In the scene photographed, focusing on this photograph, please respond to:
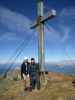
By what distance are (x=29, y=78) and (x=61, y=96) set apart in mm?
3666

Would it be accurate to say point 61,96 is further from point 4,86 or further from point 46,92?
point 4,86

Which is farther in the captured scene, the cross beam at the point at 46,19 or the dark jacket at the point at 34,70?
the dark jacket at the point at 34,70

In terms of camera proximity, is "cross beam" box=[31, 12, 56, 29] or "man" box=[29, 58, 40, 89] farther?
"man" box=[29, 58, 40, 89]

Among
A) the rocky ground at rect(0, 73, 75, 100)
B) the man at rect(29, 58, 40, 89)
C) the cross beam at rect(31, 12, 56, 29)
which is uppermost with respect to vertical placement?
the cross beam at rect(31, 12, 56, 29)

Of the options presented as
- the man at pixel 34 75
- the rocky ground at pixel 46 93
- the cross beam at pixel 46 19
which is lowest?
the rocky ground at pixel 46 93

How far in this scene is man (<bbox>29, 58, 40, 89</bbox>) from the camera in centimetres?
1464

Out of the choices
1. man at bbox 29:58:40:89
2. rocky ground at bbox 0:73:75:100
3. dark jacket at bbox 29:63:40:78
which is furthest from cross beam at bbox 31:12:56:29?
rocky ground at bbox 0:73:75:100

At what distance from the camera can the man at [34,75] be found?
14.6 metres

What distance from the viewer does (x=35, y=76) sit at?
14.9 metres

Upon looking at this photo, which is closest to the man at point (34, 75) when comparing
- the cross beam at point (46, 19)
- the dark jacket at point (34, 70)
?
the dark jacket at point (34, 70)

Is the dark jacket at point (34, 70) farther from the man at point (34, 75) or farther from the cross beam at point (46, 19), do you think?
the cross beam at point (46, 19)

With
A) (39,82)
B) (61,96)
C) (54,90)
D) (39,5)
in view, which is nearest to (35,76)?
(39,82)

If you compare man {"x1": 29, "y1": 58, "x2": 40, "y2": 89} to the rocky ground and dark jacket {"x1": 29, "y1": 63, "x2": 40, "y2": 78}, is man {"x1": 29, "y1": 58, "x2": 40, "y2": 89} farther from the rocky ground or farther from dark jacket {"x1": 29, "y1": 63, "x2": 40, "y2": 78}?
the rocky ground

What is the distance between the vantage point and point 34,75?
583 inches
